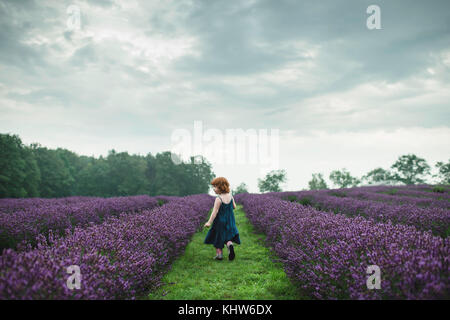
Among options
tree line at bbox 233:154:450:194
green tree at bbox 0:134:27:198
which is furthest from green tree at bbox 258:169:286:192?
green tree at bbox 0:134:27:198

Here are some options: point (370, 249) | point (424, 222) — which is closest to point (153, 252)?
point (370, 249)

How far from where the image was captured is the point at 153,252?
4176 millimetres

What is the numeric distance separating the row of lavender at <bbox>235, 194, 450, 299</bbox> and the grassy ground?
0.40 m

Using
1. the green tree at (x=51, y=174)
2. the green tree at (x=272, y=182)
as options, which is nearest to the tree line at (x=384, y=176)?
the green tree at (x=272, y=182)

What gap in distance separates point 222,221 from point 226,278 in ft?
4.35

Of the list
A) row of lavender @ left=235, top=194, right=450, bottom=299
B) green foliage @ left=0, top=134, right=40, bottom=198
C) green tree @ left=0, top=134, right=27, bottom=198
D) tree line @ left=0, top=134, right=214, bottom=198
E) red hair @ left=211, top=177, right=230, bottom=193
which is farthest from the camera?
tree line @ left=0, top=134, right=214, bottom=198

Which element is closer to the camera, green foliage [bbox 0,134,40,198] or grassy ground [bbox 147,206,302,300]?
grassy ground [bbox 147,206,302,300]

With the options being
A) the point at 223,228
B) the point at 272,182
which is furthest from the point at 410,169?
the point at 223,228

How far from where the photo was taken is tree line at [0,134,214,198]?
28.3 meters

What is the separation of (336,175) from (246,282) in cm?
6867

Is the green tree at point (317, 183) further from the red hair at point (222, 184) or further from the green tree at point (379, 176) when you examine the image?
the red hair at point (222, 184)

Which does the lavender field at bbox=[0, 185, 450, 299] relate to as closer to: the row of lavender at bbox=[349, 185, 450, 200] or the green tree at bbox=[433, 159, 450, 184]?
the row of lavender at bbox=[349, 185, 450, 200]

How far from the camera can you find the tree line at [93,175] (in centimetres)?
2834

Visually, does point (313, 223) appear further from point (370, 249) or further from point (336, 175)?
point (336, 175)
